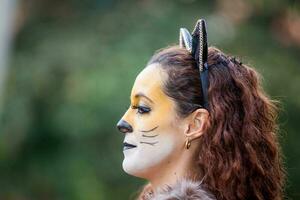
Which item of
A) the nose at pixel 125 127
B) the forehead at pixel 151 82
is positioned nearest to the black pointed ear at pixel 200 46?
the forehead at pixel 151 82

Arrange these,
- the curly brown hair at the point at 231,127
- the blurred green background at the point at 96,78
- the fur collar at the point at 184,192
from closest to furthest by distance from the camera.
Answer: the fur collar at the point at 184,192 → the curly brown hair at the point at 231,127 → the blurred green background at the point at 96,78

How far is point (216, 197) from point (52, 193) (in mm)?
8398

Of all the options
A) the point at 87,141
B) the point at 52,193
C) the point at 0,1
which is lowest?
the point at 52,193

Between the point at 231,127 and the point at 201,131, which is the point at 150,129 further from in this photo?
the point at 231,127

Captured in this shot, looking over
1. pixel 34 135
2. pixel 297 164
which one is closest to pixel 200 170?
pixel 297 164

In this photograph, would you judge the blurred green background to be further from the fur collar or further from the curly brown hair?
the fur collar

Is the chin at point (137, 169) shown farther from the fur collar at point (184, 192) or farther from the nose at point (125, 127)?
the fur collar at point (184, 192)

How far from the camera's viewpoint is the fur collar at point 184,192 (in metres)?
3.70

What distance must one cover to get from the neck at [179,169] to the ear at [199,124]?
58mm

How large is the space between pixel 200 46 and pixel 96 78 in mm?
7329

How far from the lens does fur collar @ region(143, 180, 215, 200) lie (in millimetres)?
3703

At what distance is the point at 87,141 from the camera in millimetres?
11820

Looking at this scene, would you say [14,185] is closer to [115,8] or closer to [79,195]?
[79,195]

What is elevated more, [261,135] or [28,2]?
[28,2]
